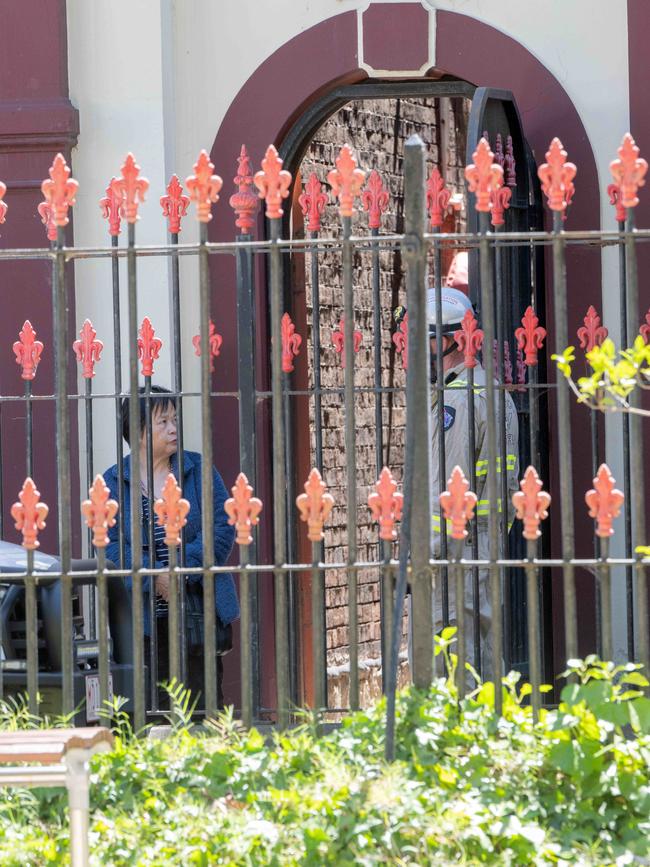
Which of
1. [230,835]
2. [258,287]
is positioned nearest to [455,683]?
[230,835]

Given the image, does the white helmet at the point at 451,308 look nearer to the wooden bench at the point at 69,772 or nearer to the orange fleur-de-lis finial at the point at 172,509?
the orange fleur-de-lis finial at the point at 172,509

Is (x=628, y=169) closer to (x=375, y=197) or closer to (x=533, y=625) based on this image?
(x=533, y=625)

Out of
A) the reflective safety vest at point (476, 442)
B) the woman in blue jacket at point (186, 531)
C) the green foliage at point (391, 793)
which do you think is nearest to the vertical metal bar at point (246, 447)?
the green foliage at point (391, 793)

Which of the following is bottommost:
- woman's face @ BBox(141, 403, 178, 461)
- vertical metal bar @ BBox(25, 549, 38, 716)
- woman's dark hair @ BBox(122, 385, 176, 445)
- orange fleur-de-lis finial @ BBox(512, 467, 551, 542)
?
vertical metal bar @ BBox(25, 549, 38, 716)

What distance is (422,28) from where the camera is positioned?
715 cm

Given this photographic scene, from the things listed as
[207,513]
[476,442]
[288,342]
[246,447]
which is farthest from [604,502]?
[288,342]

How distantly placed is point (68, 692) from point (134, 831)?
567 mm

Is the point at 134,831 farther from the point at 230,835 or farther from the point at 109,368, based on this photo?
the point at 109,368

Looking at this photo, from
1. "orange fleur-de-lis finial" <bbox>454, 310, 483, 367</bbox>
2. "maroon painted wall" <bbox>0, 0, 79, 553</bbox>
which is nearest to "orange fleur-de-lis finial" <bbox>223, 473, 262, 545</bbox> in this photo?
"orange fleur-de-lis finial" <bbox>454, 310, 483, 367</bbox>

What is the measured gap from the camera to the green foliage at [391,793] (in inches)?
157

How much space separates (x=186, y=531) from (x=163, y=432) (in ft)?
1.39

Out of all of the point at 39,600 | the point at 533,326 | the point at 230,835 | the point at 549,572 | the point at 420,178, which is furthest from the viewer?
the point at 549,572

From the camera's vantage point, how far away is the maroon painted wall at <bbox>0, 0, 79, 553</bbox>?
7.09 meters

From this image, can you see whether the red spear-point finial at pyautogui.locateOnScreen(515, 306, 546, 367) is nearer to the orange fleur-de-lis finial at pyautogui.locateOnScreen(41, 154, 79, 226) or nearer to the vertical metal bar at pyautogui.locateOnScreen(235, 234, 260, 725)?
the vertical metal bar at pyautogui.locateOnScreen(235, 234, 260, 725)
